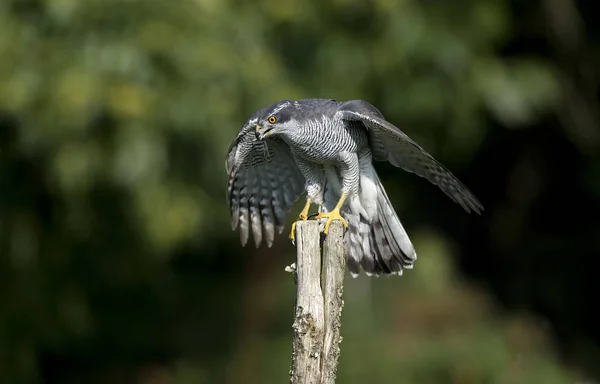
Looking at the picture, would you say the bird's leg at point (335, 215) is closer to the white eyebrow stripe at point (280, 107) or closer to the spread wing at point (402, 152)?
the spread wing at point (402, 152)

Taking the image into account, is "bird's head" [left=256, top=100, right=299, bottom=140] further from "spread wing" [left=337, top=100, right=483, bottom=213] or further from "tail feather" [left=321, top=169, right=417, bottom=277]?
"tail feather" [left=321, top=169, right=417, bottom=277]

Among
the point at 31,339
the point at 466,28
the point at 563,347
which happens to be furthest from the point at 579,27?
the point at 31,339

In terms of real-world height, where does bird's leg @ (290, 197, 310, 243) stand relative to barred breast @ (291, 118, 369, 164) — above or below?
below

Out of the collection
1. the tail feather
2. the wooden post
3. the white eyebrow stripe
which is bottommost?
the wooden post

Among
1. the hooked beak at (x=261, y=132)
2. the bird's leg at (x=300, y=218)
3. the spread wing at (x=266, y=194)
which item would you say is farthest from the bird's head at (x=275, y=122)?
the spread wing at (x=266, y=194)

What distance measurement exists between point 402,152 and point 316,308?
3.81ft

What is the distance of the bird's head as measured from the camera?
4.44 metres

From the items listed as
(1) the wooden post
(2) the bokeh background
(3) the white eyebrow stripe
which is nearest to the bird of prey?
(3) the white eyebrow stripe

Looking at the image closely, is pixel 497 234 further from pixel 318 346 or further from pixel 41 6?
pixel 318 346

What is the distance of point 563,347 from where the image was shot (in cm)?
1068

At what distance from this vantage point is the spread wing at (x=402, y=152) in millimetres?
4254

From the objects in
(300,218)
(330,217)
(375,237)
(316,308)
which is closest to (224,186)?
(375,237)

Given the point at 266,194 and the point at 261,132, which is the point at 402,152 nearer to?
the point at 261,132

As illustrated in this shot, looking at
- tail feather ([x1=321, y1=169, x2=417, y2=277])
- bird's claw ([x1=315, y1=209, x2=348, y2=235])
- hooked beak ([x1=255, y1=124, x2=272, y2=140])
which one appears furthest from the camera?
tail feather ([x1=321, y1=169, x2=417, y2=277])
